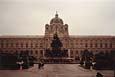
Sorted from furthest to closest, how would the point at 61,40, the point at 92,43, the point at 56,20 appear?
the point at 92,43
the point at 61,40
the point at 56,20

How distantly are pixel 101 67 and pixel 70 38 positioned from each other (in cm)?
3479

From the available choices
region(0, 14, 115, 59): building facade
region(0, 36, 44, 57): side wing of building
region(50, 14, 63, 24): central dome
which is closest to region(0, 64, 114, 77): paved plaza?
region(50, 14, 63, 24): central dome

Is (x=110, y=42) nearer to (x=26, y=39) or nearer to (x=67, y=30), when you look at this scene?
(x=67, y=30)

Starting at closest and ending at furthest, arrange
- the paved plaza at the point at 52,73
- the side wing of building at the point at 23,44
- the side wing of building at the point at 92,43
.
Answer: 1. the paved plaza at the point at 52,73
2. the side wing of building at the point at 23,44
3. the side wing of building at the point at 92,43

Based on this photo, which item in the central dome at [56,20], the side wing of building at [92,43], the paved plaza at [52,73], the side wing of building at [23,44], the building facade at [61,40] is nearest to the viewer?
the paved plaza at [52,73]

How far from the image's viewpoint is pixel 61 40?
2153 inches

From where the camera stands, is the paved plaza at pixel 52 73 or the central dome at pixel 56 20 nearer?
the paved plaza at pixel 52 73

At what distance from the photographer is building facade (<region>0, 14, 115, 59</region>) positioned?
179 ft

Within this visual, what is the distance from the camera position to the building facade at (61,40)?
54.5 m

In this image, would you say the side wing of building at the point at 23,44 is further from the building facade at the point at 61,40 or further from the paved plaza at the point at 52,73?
the paved plaza at the point at 52,73

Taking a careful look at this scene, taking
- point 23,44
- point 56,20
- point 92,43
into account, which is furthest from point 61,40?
point 23,44

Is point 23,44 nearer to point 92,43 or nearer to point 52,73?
point 92,43

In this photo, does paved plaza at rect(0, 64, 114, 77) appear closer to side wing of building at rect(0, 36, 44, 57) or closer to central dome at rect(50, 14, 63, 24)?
central dome at rect(50, 14, 63, 24)

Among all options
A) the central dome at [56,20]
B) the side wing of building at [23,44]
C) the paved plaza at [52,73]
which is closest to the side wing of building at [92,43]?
the central dome at [56,20]
